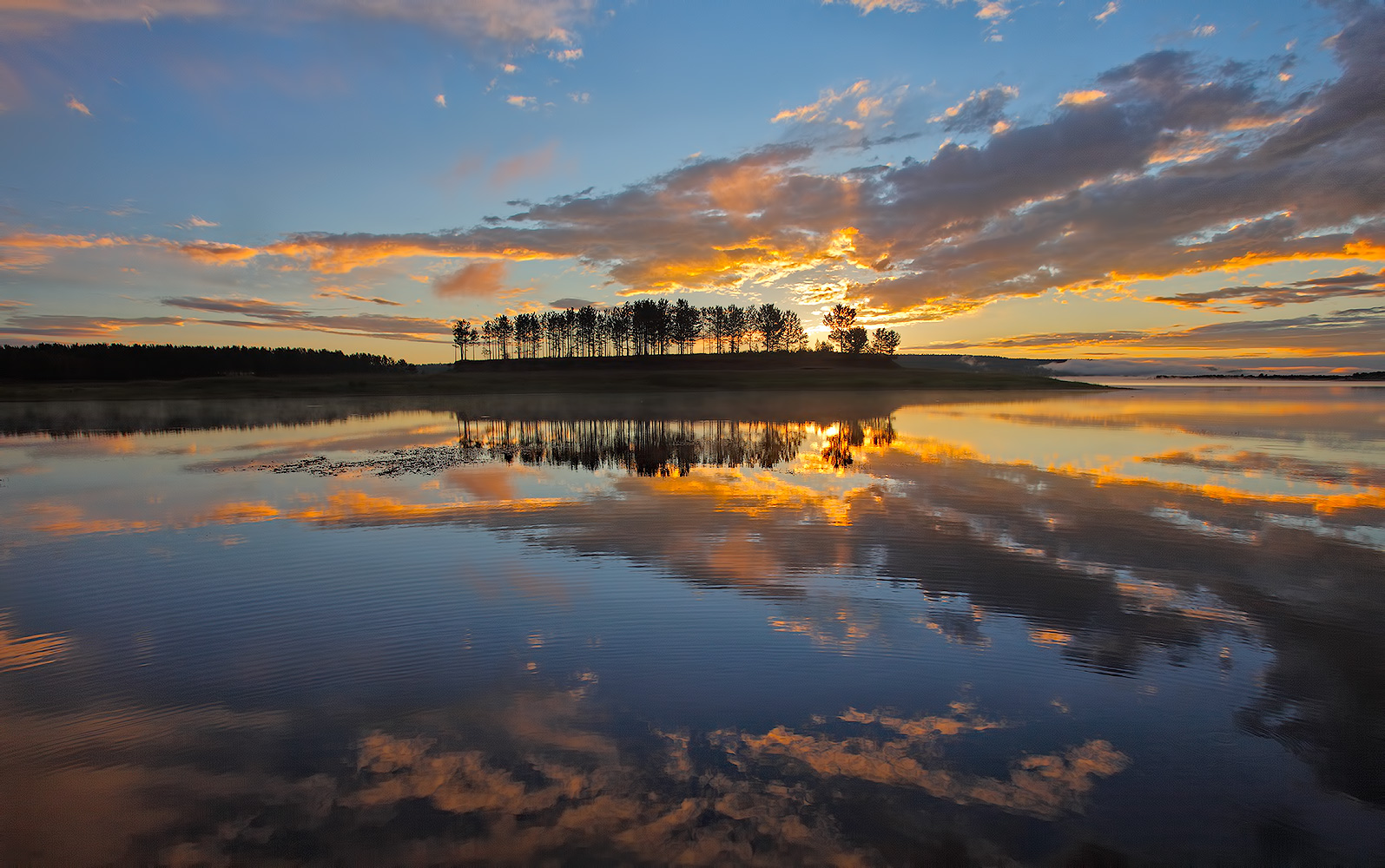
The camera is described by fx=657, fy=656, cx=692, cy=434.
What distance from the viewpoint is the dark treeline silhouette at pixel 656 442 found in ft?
78.5

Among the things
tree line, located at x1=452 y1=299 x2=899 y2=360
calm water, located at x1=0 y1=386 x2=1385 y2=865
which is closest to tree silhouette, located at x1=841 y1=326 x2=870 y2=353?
tree line, located at x1=452 y1=299 x2=899 y2=360

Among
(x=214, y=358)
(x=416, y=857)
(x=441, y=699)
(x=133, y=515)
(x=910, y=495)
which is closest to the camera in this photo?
(x=416, y=857)

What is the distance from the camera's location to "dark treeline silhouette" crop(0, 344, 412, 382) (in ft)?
426

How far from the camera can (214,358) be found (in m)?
164

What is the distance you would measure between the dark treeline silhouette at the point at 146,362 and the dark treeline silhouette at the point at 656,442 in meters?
142

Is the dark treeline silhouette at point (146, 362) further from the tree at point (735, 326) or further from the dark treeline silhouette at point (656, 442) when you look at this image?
the dark treeline silhouette at point (656, 442)

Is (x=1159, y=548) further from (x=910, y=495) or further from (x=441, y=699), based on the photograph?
(x=441, y=699)

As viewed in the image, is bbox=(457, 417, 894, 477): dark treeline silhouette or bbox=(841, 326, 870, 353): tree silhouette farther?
bbox=(841, 326, 870, 353): tree silhouette

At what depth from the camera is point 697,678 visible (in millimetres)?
7281

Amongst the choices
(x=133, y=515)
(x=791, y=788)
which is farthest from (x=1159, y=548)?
(x=133, y=515)

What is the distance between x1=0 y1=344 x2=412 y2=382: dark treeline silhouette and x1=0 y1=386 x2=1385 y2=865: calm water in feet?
519

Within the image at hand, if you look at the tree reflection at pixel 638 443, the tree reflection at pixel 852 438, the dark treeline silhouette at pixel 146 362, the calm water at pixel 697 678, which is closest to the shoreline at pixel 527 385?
the dark treeline silhouette at pixel 146 362

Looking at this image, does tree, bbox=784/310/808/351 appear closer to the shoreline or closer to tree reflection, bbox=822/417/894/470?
the shoreline

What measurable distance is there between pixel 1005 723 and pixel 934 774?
1255mm
